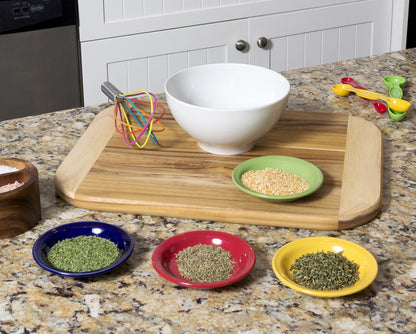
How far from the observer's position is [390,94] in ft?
5.36

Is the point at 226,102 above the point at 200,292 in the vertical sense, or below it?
above

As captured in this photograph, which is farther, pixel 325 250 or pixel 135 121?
pixel 135 121

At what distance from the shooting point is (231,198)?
3.85 ft

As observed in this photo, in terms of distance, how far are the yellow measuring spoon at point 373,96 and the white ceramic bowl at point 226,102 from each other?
0.89 ft

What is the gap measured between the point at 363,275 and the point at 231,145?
0.45 metres

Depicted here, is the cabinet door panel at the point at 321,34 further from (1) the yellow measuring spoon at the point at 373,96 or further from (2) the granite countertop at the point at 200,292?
(2) the granite countertop at the point at 200,292

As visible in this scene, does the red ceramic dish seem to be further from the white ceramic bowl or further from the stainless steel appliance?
the stainless steel appliance

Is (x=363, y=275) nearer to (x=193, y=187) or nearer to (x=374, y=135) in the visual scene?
(x=193, y=187)

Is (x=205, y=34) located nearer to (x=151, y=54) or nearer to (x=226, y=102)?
(x=151, y=54)

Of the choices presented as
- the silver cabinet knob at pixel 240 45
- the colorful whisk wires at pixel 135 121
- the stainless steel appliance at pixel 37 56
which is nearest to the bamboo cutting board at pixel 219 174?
the colorful whisk wires at pixel 135 121

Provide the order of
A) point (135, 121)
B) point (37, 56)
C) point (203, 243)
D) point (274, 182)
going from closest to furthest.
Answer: point (203, 243)
point (274, 182)
point (135, 121)
point (37, 56)

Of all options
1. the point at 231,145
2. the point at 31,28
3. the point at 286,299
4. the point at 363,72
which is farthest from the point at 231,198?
the point at 31,28

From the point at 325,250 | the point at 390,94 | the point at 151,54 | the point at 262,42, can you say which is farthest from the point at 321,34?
the point at 325,250

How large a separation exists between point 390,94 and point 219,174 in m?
0.59
